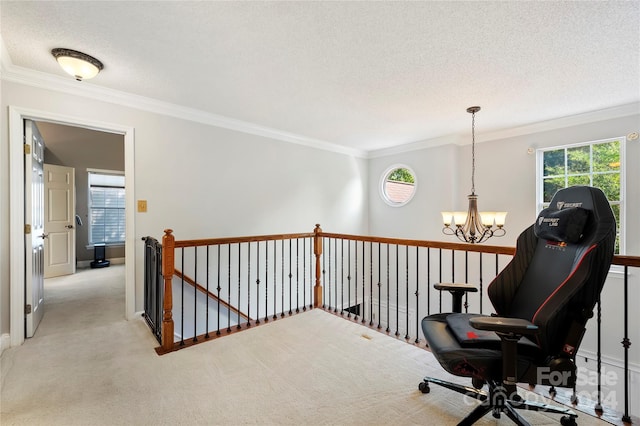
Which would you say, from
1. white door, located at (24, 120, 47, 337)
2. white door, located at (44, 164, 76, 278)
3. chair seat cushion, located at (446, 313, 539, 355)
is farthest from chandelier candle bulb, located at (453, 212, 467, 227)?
white door, located at (44, 164, 76, 278)

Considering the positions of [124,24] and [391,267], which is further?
[391,267]

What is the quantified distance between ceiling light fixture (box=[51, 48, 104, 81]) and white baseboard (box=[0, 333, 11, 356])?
2.25 meters

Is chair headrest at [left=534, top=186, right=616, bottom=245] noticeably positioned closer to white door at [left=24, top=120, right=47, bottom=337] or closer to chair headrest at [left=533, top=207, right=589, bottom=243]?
chair headrest at [left=533, top=207, right=589, bottom=243]

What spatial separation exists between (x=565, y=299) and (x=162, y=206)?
3528 millimetres

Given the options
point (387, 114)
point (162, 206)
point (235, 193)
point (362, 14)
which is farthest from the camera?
point (235, 193)

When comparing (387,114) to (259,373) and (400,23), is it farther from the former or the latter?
(259,373)

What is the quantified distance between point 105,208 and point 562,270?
26.3ft

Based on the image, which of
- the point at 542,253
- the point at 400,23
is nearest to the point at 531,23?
the point at 400,23

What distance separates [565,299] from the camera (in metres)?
1.22

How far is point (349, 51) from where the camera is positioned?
85.6 inches

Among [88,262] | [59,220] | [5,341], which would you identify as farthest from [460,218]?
[88,262]

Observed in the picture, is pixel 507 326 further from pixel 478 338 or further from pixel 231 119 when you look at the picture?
pixel 231 119

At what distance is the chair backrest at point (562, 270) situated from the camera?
123cm

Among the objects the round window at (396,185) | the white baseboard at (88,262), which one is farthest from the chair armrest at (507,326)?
the white baseboard at (88,262)
